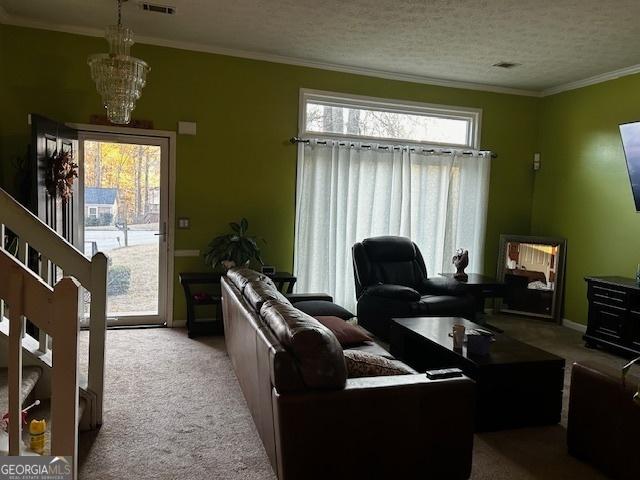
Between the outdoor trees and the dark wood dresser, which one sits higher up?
the outdoor trees

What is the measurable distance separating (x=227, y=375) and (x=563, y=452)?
2.25m

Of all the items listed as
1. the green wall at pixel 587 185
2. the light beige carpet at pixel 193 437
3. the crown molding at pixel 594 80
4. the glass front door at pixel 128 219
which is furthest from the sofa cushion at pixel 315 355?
the crown molding at pixel 594 80

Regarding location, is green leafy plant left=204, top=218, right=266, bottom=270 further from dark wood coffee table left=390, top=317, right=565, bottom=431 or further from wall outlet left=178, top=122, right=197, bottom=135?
dark wood coffee table left=390, top=317, right=565, bottom=431

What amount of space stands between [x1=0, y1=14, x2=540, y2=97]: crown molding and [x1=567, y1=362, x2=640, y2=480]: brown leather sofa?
383cm

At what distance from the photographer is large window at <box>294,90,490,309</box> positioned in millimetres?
5250

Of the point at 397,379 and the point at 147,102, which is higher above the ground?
the point at 147,102

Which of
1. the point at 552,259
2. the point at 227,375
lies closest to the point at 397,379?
the point at 227,375

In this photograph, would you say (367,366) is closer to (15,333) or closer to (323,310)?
(15,333)

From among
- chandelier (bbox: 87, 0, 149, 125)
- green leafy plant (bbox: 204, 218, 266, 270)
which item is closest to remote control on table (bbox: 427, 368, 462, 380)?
chandelier (bbox: 87, 0, 149, 125)

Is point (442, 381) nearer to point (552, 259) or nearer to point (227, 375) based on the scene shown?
point (227, 375)

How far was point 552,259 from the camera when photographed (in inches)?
222

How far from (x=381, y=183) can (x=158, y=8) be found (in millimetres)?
2801

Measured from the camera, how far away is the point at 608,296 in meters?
4.53

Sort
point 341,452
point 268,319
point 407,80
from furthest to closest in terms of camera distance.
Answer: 1. point 407,80
2. point 268,319
3. point 341,452
